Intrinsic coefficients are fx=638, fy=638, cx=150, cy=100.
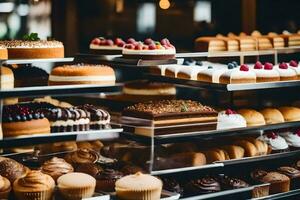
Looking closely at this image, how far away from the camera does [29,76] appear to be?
5.36 m

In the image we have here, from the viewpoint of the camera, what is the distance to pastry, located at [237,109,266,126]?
6.31 metres

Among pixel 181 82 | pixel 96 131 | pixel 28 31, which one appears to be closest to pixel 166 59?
pixel 181 82

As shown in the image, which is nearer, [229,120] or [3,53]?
[3,53]

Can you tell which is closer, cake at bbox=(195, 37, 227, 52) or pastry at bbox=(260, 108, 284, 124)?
pastry at bbox=(260, 108, 284, 124)

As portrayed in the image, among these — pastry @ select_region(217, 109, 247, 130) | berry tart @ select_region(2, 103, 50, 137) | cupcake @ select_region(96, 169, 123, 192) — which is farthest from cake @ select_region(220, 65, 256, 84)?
berry tart @ select_region(2, 103, 50, 137)

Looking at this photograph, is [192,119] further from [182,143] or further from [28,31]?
[28,31]

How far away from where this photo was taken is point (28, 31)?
7.82 meters

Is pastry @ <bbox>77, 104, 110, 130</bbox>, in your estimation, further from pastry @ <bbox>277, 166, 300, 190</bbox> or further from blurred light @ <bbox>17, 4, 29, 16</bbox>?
blurred light @ <bbox>17, 4, 29, 16</bbox>

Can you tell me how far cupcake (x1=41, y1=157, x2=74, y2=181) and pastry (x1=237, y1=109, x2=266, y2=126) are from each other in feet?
6.46

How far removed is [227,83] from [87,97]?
1366mm

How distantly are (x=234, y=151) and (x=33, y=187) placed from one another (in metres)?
2.21

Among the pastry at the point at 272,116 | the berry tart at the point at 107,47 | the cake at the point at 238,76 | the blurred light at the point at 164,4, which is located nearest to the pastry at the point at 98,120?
the cake at the point at 238,76

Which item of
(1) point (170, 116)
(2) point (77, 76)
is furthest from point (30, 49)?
(1) point (170, 116)

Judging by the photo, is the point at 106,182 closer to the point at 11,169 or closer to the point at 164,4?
the point at 11,169
